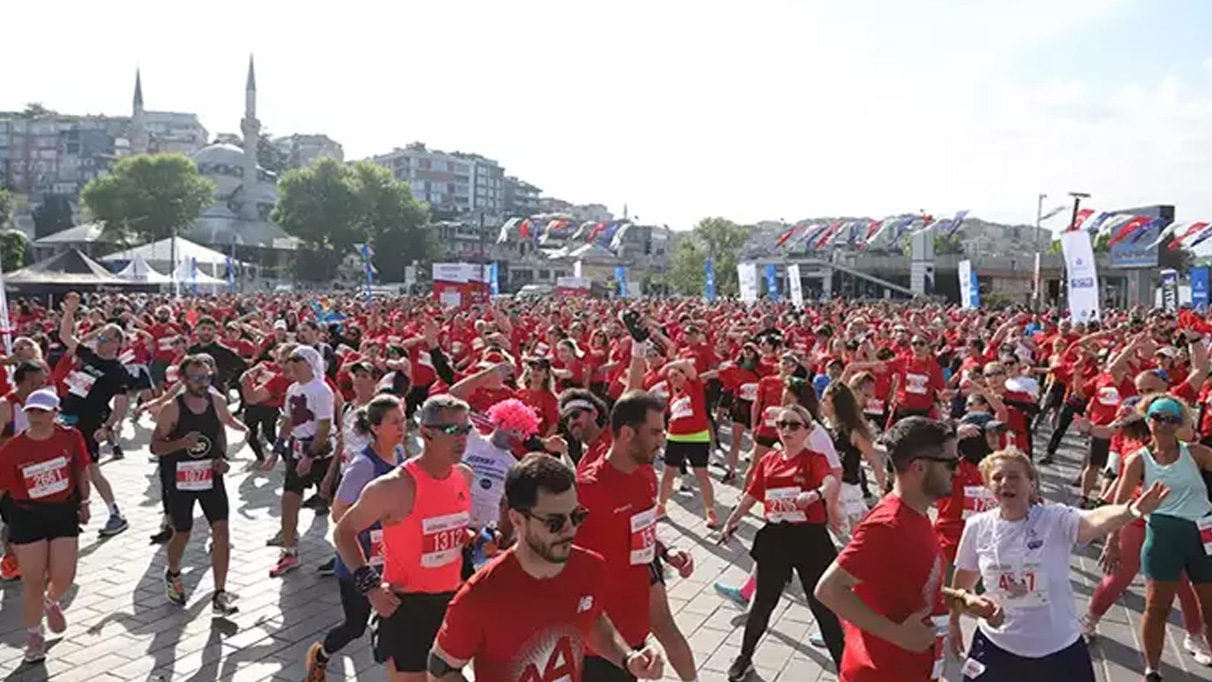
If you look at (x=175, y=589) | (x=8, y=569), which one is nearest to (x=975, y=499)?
(x=175, y=589)

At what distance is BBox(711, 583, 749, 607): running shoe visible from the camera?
6.52 metres

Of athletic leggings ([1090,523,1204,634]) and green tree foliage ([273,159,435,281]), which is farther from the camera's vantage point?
green tree foliage ([273,159,435,281])

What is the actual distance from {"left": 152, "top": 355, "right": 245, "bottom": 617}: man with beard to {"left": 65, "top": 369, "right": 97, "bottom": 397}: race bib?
116 inches

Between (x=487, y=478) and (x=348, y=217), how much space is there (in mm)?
73699

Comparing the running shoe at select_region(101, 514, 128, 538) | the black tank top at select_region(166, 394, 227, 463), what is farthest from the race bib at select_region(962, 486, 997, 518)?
the running shoe at select_region(101, 514, 128, 538)

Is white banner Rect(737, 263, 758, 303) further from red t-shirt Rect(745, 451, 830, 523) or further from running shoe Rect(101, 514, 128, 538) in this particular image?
red t-shirt Rect(745, 451, 830, 523)

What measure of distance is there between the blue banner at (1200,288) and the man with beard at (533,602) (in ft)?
84.9

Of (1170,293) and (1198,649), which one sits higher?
(1170,293)

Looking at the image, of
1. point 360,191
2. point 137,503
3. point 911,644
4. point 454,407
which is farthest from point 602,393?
point 360,191

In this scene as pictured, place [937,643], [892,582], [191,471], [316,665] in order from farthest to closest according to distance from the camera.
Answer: [191,471]
[316,665]
[937,643]
[892,582]

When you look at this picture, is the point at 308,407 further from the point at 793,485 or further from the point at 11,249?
the point at 11,249

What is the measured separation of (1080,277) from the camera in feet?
56.1

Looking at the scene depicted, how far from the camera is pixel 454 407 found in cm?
392

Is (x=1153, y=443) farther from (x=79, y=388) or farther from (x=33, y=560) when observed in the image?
(x=79, y=388)
